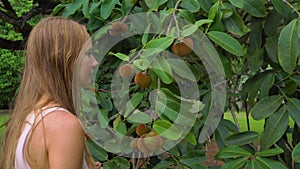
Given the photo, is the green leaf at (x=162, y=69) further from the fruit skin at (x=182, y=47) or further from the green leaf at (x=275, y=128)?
the green leaf at (x=275, y=128)

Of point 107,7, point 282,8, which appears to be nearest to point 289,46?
point 282,8

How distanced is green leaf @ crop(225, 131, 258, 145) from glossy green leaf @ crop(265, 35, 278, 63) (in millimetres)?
203

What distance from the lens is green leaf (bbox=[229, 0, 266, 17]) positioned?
1.09 m

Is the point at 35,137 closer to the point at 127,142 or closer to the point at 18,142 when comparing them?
the point at 18,142

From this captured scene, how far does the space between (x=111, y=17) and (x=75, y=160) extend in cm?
80

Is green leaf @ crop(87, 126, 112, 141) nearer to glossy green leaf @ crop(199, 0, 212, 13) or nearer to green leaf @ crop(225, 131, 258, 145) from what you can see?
green leaf @ crop(225, 131, 258, 145)

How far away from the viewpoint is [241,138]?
3.94ft

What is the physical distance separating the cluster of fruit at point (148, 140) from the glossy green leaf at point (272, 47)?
0.39m

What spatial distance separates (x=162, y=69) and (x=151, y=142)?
171mm

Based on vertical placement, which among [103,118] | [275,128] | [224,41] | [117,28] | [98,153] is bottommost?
[98,153]

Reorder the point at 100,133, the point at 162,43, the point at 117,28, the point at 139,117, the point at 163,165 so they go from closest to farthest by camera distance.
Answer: the point at 162,43
the point at 139,117
the point at 163,165
the point at 100,133
the point at 117,28

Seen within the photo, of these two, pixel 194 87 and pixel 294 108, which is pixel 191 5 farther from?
pixel 294 108

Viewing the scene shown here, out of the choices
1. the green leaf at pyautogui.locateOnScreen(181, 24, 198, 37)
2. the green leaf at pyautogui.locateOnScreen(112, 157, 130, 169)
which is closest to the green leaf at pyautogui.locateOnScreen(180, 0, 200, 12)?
the green leaf at pyautogui.locateOnScreen(181, 24, 198, 37)

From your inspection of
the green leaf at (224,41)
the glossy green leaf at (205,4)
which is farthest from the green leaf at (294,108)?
the glossy green leaf at (205,4)
